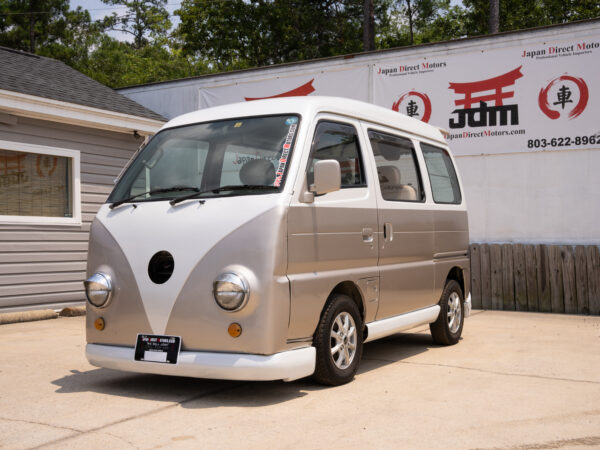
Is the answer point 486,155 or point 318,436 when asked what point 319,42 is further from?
point 318,436

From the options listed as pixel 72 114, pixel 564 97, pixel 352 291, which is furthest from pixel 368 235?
pixel 72 114

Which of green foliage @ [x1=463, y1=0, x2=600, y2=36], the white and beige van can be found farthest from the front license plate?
green foliage @ [x1=463, y1=0, x2=600, y2=36]

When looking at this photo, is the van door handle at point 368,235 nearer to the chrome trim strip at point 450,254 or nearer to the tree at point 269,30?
the chrome trim strip at point 450,254

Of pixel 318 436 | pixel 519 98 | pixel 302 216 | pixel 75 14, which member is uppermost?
pixel 75 14

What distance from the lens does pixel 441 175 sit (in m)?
7.89

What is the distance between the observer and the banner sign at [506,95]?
11.0 meters

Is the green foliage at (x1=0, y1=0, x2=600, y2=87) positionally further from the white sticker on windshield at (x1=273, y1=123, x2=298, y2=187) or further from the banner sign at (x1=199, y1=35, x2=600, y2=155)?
the white sticker on windshield at (x1=273, y1=123, x2=298, y2=187)

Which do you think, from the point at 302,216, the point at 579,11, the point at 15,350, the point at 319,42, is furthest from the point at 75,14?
the point at 302,216

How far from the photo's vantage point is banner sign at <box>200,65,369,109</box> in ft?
42.9

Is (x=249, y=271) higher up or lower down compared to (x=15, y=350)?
higher up

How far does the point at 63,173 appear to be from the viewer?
11250 millimetres

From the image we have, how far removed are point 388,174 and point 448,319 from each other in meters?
2.15

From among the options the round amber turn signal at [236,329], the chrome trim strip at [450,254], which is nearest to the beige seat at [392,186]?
the chrome trim strip at [450,254]

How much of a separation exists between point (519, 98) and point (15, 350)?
843cm
